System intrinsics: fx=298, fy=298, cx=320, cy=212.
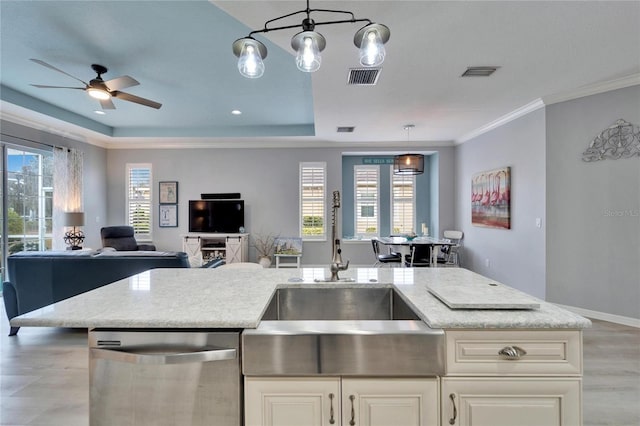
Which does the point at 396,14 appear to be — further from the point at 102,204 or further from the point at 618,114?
the point at 102,204

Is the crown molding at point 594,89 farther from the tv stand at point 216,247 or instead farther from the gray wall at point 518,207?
the tv stand at point 216,247

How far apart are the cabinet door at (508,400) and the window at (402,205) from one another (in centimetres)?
597

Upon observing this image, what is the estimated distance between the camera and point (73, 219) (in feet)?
16.3

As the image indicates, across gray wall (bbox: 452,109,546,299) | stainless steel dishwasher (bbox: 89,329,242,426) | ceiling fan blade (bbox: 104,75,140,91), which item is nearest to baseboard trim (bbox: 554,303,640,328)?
gray wall (bbox: 452,109,546,299)

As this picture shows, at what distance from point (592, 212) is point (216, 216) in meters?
6.00

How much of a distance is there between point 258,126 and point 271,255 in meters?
2.68

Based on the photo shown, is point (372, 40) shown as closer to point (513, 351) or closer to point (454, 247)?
point (513, 351)

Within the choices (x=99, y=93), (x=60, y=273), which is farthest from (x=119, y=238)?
(x=99, y=93)

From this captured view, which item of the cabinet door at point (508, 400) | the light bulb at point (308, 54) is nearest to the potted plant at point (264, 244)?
the light bulb at point (308, 54)

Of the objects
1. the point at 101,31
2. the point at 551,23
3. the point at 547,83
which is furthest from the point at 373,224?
the point at 101,31

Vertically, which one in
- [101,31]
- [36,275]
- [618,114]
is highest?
[101,31]

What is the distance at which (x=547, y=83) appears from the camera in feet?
10.9

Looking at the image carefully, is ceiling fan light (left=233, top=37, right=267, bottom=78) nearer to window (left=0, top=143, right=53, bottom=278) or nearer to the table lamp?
the table lamp

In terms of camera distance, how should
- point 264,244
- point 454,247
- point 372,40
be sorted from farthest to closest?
point 264,244, point 454,247, point 372,40
